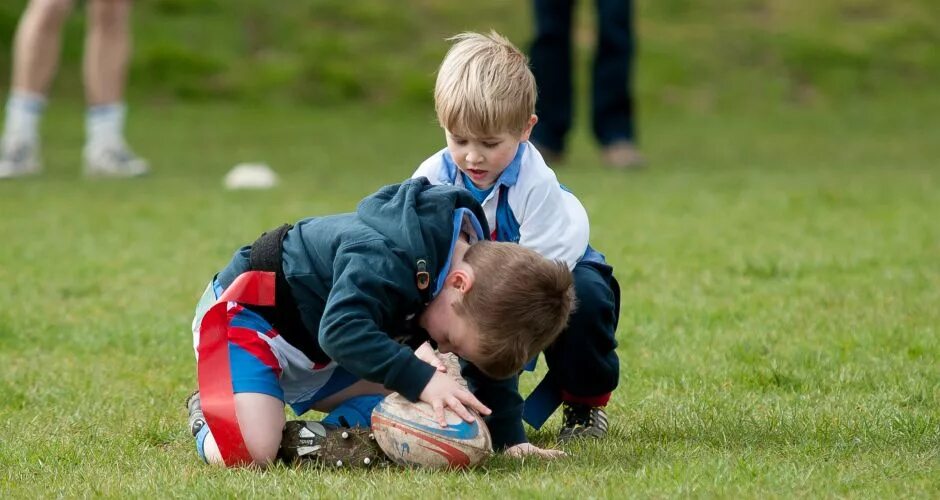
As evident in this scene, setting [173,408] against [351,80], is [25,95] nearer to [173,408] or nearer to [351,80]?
[173,408]

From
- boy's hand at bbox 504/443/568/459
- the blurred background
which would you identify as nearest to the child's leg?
boy's hand at bbox 504/443/568/459

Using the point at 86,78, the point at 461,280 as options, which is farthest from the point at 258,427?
the point at 86,78

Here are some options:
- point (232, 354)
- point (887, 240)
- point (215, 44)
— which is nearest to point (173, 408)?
point (232, 354)

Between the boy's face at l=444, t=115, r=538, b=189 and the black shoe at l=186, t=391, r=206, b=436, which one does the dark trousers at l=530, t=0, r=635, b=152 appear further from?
the black shoe at l=186, t=391, r=206, b=436

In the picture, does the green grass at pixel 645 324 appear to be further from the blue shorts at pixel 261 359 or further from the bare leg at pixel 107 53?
the bare leg at pixel 107 53

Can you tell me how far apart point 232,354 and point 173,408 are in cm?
71

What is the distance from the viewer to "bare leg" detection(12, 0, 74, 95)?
8961 mm

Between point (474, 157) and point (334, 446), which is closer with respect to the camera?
point (334, 446)

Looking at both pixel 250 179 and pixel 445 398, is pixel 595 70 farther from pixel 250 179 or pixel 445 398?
pixel 445 398

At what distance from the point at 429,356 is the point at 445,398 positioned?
0.12 meters

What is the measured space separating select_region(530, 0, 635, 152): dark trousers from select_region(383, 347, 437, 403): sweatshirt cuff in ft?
22.4

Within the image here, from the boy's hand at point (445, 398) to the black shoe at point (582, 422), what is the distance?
51 cm

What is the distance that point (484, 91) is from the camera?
389 cm

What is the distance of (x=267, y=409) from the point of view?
351cm
